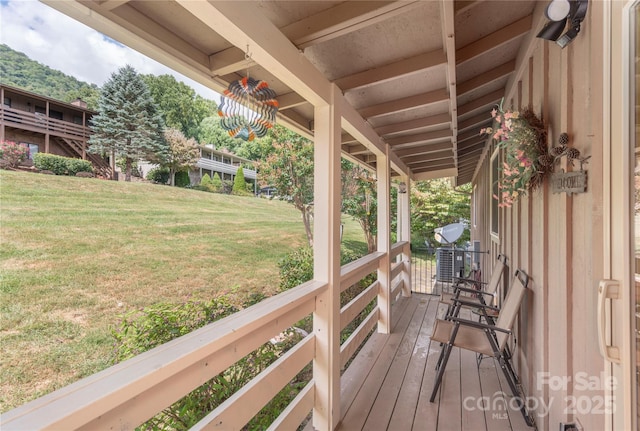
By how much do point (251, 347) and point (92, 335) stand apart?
153 centimetres

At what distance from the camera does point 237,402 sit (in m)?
1.33

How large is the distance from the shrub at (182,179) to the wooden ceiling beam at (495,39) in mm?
2475

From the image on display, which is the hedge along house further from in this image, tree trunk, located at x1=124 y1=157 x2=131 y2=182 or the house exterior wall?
tree trunk, located at x1=124 y1=157 x2=131 y2=182

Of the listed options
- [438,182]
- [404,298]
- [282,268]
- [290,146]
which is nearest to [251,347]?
[282,268]

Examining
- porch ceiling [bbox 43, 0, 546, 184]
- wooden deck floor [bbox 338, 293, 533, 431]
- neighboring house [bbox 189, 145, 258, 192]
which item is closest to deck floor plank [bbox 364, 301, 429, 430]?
wooden deck floor [bbox 338, 293, 533, 431]

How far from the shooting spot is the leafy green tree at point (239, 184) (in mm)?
3627

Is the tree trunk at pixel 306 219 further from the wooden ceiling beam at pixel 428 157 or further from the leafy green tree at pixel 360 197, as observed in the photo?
the wooden ceiling beam at pixel 428 157

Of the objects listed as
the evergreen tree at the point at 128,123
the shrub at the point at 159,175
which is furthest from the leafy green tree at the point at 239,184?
the evergreen tree at the point at 128,123

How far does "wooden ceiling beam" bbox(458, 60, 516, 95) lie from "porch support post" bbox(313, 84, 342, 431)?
157cm

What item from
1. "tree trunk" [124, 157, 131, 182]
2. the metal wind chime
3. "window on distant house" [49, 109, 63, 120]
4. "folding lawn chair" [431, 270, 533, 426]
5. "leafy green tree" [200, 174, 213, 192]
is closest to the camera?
the metal wind chime

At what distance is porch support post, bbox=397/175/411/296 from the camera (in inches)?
213

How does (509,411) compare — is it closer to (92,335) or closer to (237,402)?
(237,402)

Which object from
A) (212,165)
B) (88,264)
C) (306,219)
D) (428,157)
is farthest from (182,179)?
(428,157)

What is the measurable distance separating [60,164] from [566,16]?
2720 mm
